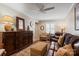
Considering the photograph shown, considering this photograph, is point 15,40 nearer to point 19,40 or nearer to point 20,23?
point 19,40

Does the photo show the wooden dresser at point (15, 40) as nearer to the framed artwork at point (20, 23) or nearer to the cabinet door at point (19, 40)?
the cabinet door at point (19, 40)

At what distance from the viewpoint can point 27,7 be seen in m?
1.79

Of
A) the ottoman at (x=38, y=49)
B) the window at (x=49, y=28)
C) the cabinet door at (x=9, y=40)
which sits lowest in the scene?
the ottoman at (x=38, y=49)

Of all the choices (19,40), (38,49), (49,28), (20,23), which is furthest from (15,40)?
(49,28)

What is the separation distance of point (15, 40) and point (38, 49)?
0.50 m

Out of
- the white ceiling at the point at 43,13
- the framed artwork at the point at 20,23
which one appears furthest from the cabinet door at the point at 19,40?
the white ceiling at the point at 43,13

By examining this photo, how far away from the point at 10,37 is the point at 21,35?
0.23 metres

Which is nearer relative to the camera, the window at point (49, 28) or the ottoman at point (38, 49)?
the ottoman at point (38, 49)

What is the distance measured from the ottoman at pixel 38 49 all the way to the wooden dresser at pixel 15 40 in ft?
0.48

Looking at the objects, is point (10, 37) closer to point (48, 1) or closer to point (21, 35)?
point (21, 35)

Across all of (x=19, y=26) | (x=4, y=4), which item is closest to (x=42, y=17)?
(x=19, y=26)

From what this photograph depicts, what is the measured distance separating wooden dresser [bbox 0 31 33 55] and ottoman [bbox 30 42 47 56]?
147mm

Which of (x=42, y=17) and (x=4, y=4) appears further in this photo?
(x=42, y=17)

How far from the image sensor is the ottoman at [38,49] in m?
1.72
